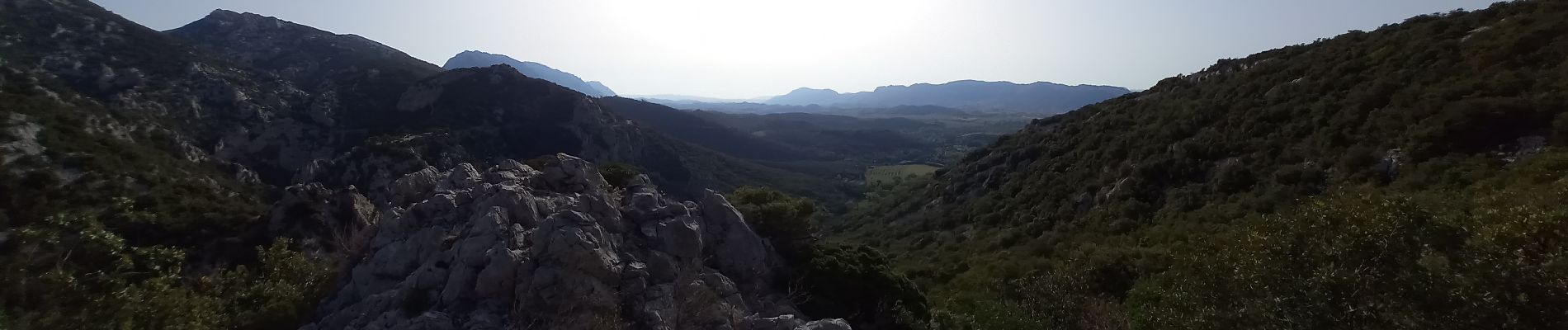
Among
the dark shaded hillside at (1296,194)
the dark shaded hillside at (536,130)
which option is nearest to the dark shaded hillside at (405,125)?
the dark shaded hillside at (536,130)

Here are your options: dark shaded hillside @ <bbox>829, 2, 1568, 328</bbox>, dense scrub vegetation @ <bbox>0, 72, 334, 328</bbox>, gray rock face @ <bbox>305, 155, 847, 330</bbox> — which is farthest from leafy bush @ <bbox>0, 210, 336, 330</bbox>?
dark shaded hillside @ <bbox>829, 2, 1568, 328</bbox>

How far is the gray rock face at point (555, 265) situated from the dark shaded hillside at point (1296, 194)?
1212cm

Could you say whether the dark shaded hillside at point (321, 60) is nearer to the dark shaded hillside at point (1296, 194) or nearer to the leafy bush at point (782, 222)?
the leafy bush at point (782, 222)

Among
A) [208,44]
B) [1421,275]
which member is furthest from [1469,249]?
[208,44]

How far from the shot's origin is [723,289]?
2559cm

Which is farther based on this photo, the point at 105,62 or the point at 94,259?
the point at 105,62

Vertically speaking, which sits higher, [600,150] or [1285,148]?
[1285,148]

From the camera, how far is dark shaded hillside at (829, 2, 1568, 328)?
13797 millimetres

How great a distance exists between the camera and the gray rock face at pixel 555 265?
21812 millimetres

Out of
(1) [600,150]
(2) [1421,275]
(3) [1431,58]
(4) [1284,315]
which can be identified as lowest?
(1) [600,150]

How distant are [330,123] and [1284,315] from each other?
410 ft

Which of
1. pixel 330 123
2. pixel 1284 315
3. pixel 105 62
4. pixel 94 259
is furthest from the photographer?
pixel 330 123

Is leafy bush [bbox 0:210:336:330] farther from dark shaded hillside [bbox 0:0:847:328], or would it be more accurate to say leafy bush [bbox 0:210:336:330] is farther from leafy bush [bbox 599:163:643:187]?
leafy bush [bbox 599:163:643:187]

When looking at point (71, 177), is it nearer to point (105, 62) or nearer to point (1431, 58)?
point (105, 62)
